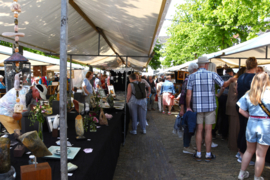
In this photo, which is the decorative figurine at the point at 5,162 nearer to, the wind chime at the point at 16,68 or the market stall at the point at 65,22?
the market stall at the point at 65,22

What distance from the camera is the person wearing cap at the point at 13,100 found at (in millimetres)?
2421

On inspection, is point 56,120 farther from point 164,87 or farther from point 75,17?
point 164,87

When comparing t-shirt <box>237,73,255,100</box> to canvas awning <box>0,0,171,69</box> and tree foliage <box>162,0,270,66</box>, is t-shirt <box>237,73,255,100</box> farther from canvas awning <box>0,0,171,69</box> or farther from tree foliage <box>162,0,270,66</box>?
tree foliage <box>162,0,270,66</box>

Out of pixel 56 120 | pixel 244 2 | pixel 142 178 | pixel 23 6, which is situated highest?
pixel 244 2

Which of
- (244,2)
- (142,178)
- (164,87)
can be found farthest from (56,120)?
(244,2)

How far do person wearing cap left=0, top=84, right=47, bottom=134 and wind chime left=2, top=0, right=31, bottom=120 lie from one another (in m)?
0.09

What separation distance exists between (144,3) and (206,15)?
434 inches

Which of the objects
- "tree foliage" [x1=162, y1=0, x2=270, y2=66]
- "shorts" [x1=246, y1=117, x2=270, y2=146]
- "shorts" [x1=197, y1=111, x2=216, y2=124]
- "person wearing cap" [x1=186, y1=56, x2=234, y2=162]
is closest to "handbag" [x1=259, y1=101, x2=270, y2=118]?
"shorts" [x1=246, y1=117, x2=270, y2=146]

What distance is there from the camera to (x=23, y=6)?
9.40 feet

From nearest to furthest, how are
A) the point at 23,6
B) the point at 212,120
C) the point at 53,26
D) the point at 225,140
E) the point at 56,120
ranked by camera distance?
the point at 56,120
the point at 23,6
the point at 212,120
the point at 53,26
the point at 225,140

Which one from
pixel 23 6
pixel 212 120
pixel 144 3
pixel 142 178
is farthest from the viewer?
pixel 212 120

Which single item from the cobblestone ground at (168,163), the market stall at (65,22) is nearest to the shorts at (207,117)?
the cobblestone ground at (168,163)

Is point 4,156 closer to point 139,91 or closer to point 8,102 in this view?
point 8,102

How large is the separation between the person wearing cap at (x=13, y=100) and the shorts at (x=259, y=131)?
2.86m
